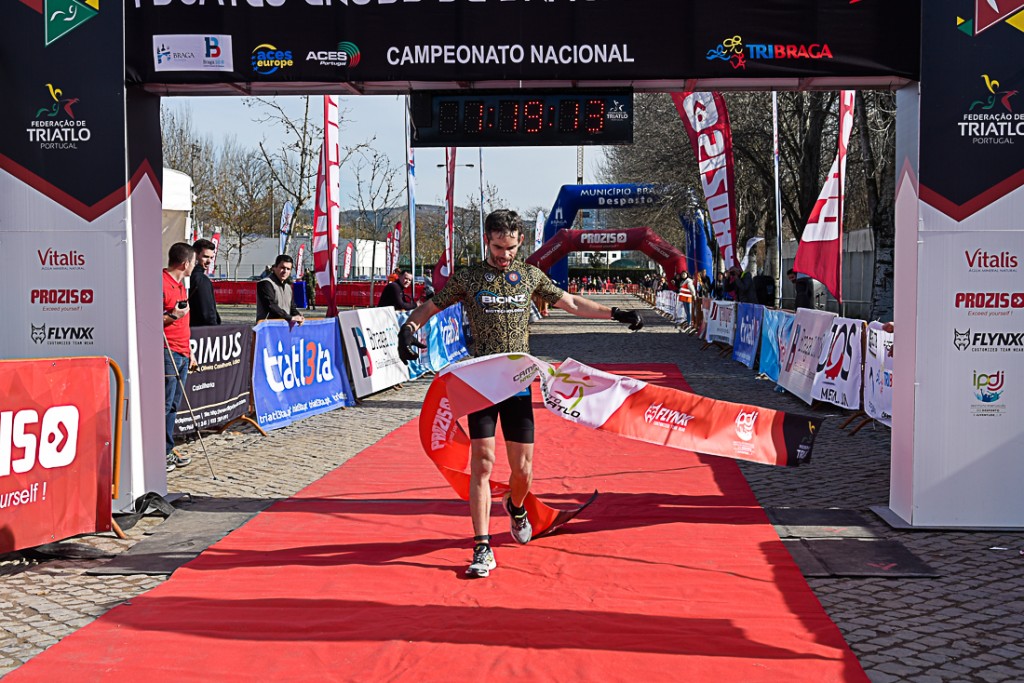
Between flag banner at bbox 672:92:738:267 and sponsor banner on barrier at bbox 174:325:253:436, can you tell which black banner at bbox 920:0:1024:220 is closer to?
sponsor banner on barrier at bbox 174:325:253:436

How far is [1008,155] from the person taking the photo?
688 centimetres

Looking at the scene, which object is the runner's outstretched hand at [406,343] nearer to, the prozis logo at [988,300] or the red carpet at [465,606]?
the red carpet at [465,606]

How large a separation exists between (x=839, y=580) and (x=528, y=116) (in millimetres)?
4186

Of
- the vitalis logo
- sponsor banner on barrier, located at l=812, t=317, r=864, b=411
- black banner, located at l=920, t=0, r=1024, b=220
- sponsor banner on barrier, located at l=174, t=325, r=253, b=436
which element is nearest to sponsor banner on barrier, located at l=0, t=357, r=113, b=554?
the vitalis logo

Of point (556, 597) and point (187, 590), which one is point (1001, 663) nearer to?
point (556, 597)

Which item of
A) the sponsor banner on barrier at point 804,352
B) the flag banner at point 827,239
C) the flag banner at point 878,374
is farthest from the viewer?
the flag banner at point 827,239

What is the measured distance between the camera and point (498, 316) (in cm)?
602

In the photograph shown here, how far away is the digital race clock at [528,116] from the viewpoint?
305 inches

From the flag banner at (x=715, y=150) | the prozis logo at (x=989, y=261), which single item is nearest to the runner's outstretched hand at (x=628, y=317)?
the prozis logo at (x=989, y=261)

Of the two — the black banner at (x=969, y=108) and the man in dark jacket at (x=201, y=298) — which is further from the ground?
the black banner at (x=969, y=108)

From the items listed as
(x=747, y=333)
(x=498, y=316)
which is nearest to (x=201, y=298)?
(x=498, y=316)

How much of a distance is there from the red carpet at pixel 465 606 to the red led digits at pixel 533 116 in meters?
2.94

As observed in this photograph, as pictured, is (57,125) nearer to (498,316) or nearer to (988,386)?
(498,316)

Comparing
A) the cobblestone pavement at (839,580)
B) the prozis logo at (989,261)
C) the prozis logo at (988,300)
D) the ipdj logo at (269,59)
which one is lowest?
the cobblestone pavement at (839,580)
